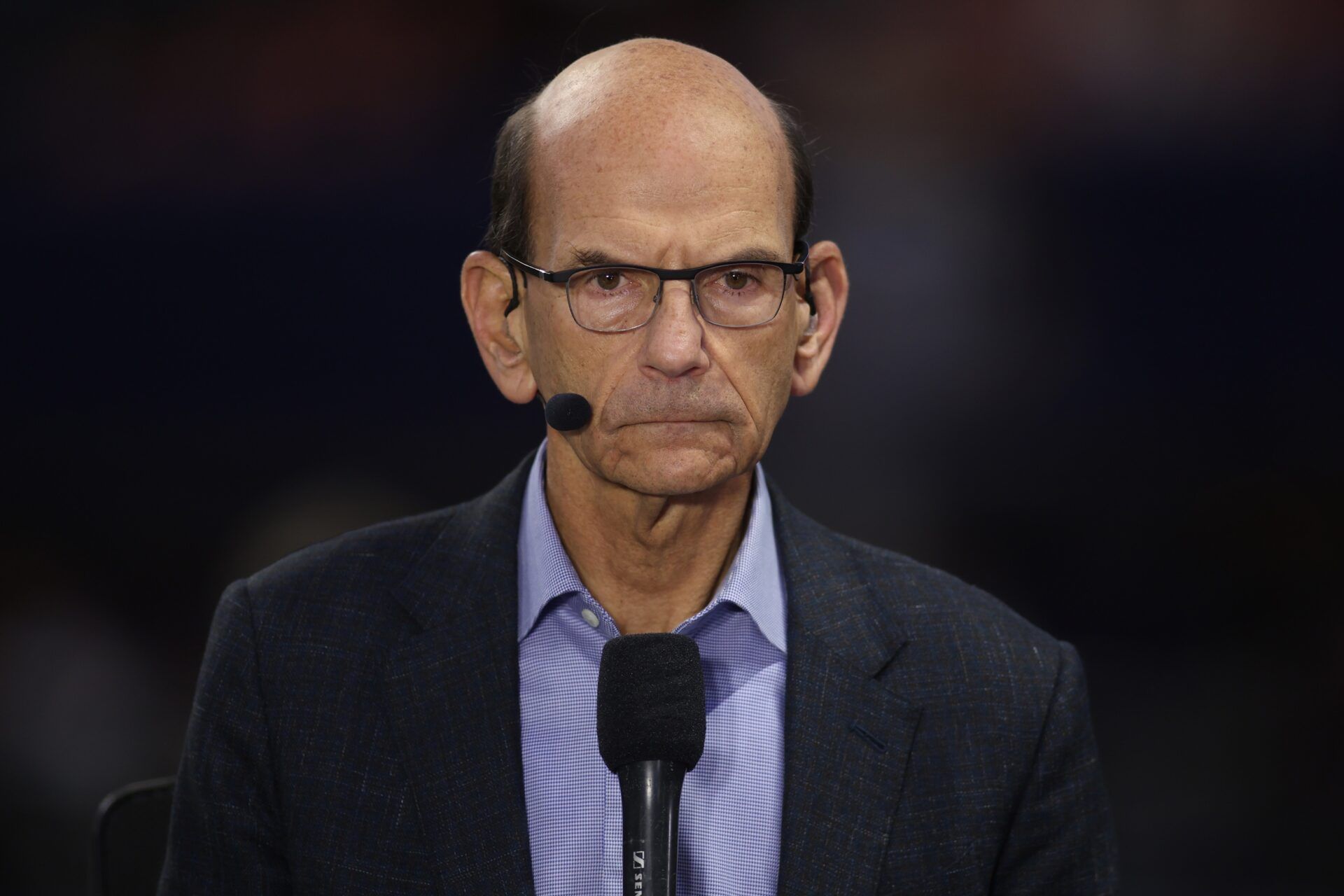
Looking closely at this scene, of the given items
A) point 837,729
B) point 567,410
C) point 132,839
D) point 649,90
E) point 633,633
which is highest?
point 649,90

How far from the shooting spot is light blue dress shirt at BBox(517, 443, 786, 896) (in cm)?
164

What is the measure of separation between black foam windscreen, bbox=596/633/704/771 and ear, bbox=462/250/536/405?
0.56m

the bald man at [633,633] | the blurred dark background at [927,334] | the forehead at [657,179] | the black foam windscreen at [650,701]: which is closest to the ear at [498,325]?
A: the bald man at [633,633]

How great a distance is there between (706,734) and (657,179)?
69cm

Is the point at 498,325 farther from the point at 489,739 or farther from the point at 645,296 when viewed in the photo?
the point at 489,739

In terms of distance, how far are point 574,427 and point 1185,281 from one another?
2.43 metres

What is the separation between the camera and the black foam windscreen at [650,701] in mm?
1219

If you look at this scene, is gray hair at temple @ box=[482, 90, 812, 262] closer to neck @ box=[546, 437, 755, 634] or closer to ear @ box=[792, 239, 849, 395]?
ear @ box=[792, 239, 849, 395]

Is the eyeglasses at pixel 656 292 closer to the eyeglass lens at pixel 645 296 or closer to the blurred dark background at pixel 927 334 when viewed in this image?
the eyeglass lens at pixel 645 296

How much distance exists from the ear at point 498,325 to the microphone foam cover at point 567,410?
0.65 ft

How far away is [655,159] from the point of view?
5.20 feet

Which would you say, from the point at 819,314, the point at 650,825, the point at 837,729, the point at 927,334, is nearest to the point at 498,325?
the point at 819,314

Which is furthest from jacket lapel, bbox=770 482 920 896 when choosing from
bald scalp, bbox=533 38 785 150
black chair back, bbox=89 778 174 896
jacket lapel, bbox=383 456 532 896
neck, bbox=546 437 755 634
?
black chair back, bbox=89 778 174 896

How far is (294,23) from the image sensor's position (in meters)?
3.39
